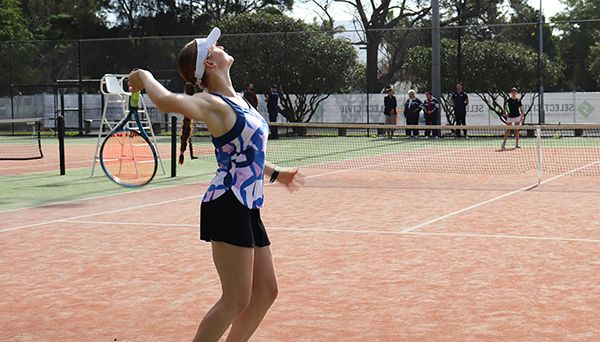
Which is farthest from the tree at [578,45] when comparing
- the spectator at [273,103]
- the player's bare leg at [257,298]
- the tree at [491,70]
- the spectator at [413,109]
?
the player's bare leg at [257,298]

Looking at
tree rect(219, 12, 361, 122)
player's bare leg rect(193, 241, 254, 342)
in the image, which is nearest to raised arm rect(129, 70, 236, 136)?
player's bare leg rect(193, 241, 254, 342)

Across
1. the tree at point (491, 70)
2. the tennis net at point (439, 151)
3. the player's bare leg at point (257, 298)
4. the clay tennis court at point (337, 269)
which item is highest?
the tree at point (491, 70)

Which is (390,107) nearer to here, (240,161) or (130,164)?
(130,164)

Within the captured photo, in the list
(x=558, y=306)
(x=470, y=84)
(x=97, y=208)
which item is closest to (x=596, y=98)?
(x=470, y=84)

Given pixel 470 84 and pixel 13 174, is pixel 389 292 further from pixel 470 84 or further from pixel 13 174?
pixel 470 84

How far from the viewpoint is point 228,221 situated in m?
2.77


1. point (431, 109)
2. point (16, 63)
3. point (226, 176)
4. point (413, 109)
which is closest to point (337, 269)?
point (226, 176)

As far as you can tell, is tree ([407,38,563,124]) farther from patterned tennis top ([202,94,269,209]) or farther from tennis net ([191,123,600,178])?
patterned tennis top ([202,94,269,209])

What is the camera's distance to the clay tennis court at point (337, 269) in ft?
12.6

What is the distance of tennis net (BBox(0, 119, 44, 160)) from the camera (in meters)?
14.8

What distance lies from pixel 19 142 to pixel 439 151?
13.8 meters

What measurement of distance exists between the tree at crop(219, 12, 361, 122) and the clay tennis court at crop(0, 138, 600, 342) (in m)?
16.9

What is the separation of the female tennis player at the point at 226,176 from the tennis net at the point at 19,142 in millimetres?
11331

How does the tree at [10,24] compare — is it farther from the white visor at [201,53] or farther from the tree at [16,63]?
the white visor at [201,53]
